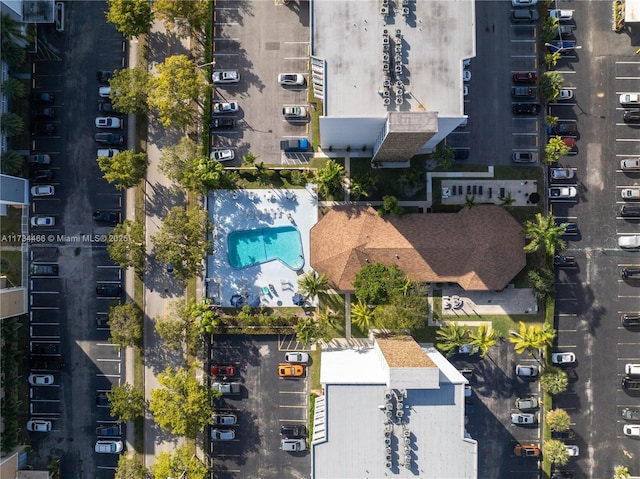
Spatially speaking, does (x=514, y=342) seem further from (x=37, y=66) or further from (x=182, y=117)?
(x=37, y=66)

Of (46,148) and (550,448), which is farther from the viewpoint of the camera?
(46,148)

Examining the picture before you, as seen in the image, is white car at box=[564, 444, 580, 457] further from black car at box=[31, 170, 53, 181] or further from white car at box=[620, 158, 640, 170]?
black car at box=[31, 170, 53, 181]

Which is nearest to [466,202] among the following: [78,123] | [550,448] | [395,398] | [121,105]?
[395,398]

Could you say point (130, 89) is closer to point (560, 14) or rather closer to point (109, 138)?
point (109, 138)

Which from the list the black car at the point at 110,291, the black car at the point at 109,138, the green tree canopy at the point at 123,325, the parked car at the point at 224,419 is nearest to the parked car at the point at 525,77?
the black car at the point at 109,138

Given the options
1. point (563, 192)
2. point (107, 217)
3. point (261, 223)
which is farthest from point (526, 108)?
point (107, 217)

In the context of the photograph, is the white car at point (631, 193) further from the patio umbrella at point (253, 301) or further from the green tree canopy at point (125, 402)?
the green tree canopy at point (125, 402)

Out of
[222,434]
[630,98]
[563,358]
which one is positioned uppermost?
[630,98]
